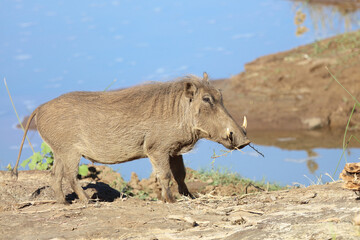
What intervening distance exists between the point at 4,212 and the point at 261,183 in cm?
329

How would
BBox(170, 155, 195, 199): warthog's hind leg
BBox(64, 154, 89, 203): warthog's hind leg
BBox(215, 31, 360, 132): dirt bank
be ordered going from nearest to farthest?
Answer: BBox(64, 154, 89, 203): warthog's hind leg
BBox(170, 155, 195, 199): warthog's hind leg
BBox(215, 31, 360, 132): dirt bank

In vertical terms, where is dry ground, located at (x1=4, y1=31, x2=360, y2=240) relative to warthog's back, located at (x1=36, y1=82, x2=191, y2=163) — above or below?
below

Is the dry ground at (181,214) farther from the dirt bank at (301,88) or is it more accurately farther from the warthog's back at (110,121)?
the dirt bank at (301,88)

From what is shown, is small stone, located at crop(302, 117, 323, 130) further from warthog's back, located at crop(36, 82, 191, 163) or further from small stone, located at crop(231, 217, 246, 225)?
small stone, located at crop(231, 217, 246, 225)

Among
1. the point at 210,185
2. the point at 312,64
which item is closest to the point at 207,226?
the point at 210,185

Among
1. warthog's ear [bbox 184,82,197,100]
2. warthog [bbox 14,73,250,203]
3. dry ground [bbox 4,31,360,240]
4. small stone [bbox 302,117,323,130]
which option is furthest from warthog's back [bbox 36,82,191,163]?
small stone [bbox 302,117,323,130]

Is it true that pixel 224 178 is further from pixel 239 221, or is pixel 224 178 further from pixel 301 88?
pixel 301 88

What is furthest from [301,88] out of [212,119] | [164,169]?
[164,169]

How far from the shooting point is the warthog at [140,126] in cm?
556

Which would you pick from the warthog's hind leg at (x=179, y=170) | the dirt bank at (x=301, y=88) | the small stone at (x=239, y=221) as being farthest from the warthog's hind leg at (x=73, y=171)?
the dirt bank at (x=301, y=88)

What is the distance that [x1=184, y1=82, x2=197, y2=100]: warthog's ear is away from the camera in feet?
18.4

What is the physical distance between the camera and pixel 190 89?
5.64 meters

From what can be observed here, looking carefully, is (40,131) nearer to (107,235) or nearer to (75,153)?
(75,153)

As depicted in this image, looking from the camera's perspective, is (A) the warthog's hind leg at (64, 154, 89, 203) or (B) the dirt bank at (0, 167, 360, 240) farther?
(A) the warthog's hind leg at (64, 154, 89, 203)
